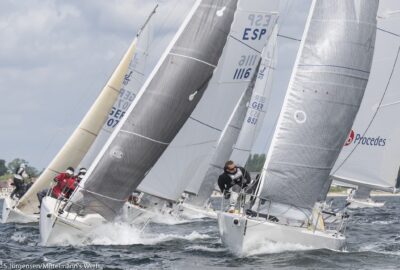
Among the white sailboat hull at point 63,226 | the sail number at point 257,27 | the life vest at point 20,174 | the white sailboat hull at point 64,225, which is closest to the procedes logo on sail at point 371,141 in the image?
the sail number at point 257,27

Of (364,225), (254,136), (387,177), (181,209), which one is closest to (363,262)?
(387,177)

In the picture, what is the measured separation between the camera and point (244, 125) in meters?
35.5

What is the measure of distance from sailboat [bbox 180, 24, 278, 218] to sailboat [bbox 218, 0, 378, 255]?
1183cm

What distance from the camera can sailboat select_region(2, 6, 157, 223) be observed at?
28.6 meters

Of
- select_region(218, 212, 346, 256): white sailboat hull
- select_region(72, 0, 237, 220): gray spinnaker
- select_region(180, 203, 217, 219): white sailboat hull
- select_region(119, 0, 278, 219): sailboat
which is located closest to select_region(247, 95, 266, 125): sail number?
select_region(180, 203, 217, 219): white sailboat hull

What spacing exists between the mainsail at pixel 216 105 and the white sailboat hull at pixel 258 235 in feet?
8.52

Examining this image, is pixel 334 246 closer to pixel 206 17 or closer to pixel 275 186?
pixel 275 186

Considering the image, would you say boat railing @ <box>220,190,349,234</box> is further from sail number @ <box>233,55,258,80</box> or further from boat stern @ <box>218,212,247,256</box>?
sail number @ <box>233,55,258,80</box>

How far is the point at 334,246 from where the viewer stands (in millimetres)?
18906

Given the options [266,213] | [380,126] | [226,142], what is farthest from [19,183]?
[266,213]

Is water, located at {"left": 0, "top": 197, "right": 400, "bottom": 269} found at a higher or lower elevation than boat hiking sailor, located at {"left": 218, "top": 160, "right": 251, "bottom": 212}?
lower

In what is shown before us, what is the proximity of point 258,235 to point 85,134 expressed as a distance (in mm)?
13992

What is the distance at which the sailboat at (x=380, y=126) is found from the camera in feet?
81.2

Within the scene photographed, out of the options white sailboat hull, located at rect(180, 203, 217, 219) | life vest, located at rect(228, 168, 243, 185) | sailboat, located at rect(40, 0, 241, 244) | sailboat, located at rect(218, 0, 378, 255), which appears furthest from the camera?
white sailboat hull, located at rect(180, 203, 217, 219)
